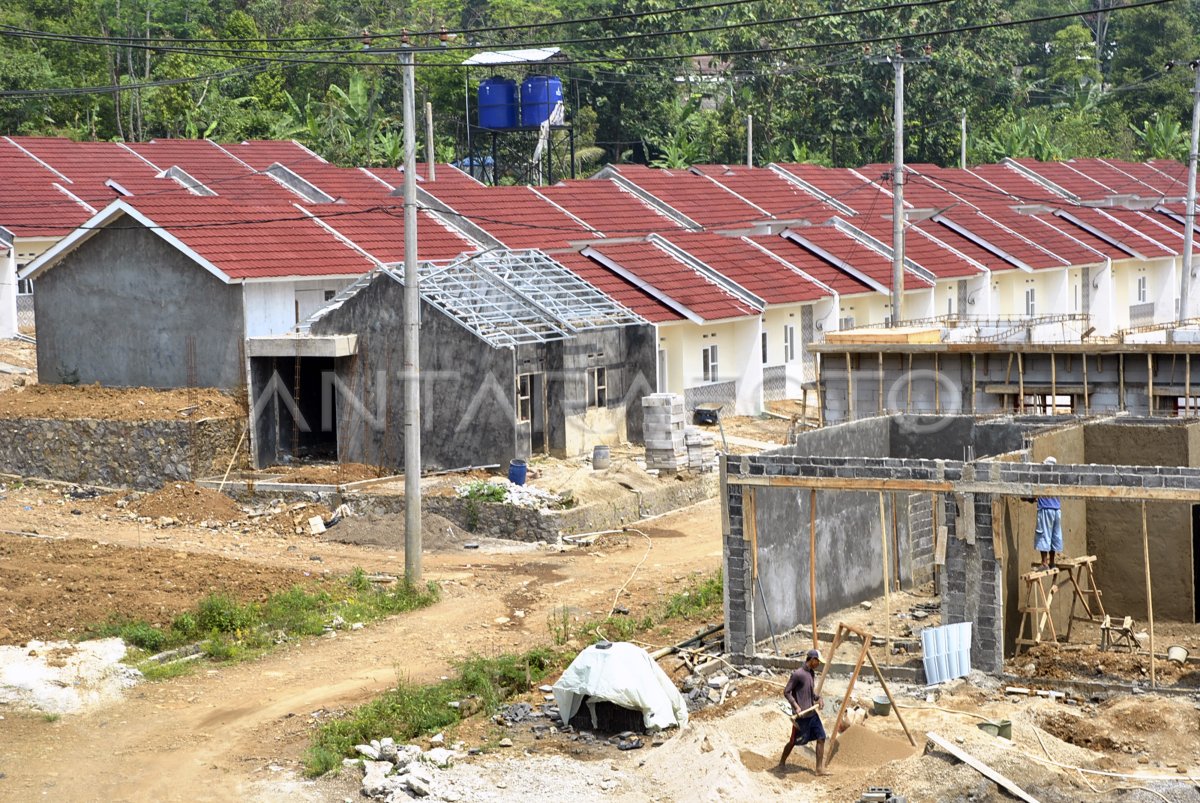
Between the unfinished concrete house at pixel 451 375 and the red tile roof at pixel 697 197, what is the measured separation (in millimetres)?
18613

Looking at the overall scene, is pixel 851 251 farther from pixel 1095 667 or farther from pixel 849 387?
pixel 1095 667

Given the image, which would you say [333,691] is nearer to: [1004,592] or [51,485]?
[1004,592]

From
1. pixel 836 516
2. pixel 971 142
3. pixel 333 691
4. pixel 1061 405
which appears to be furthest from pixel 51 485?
pixel 971 142

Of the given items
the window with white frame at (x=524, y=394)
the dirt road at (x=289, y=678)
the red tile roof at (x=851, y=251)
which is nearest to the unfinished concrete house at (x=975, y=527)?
the dirt road at (x=289, y=678)

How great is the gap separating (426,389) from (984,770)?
17.7 meters

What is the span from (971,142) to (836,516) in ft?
199

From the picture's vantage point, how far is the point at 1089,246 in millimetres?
58375

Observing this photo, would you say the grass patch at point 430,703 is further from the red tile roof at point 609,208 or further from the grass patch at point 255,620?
the red tile roof at point 609,208

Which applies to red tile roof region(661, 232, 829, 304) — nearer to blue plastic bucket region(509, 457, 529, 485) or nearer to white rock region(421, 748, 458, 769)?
blue plastic bucket region(509, 457, 529, 485)

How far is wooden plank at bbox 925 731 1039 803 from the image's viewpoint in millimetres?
15266

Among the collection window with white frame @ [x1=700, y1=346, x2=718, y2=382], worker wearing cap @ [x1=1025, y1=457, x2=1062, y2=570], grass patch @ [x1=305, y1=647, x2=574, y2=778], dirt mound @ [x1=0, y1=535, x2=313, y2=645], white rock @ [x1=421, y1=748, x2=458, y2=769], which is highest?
window with white frame @ [x1=700, y1=346, x2=718, y2=382]

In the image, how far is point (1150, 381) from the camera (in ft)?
97.8

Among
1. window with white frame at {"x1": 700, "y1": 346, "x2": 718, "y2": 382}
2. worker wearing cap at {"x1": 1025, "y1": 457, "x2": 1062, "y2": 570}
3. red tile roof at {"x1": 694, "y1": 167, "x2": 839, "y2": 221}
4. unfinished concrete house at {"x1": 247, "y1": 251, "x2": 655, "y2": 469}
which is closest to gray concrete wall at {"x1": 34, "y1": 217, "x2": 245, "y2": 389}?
unfinished concrete house at {"x1": 247, "y1": 251, "x2": 655, "y2": 469}

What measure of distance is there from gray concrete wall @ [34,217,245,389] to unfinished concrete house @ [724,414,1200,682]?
46.5ft
